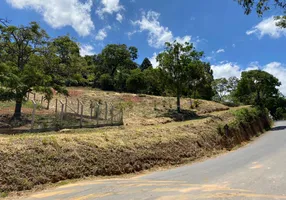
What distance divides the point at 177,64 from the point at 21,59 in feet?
46.1

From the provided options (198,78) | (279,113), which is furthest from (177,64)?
(279,113)

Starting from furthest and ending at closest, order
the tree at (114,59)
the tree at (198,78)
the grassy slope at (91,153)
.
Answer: the tree at (114,59), the tree at (198,78), the grassy slope at (91,153)

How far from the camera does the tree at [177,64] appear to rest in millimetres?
25141

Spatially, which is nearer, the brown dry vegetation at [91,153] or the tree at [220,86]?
the brown dry vegetation at [91,153]

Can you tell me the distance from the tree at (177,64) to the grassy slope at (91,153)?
35.3ft

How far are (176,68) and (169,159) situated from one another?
14.9m

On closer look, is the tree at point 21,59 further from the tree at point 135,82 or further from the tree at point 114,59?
the tree at point 114,59

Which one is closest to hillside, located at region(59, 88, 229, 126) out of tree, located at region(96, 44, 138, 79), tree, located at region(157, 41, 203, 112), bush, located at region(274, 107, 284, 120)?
tree, located at region(157, 41, 203, 112)

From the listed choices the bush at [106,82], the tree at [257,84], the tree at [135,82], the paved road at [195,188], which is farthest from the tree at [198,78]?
the bush at [106,82]

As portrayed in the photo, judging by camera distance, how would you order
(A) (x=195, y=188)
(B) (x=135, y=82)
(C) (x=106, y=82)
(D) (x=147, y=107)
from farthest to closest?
(C) (x=106, y=82) → (B) (x=135, y=82) → (D) (x=147, y=107) → (A) (x=195, y=188)

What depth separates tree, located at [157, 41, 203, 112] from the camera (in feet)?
82.5

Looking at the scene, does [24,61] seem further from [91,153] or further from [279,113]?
[279,113]

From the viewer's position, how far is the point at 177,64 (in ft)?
82.5

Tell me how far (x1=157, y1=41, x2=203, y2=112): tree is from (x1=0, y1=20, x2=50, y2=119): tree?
11.7m
